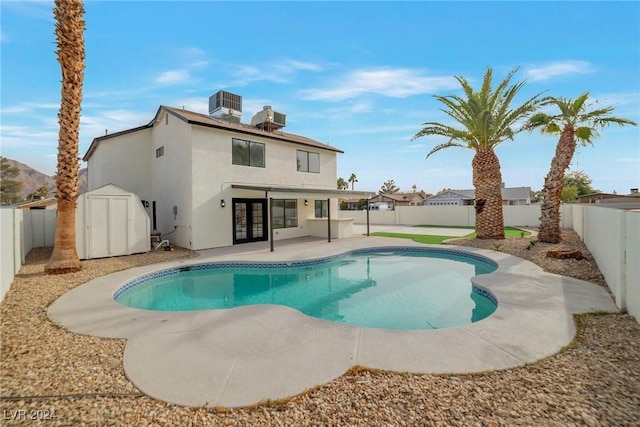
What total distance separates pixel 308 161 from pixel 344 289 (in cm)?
1205

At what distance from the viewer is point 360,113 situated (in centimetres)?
→ 1850

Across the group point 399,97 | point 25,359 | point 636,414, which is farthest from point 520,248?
point 25,359

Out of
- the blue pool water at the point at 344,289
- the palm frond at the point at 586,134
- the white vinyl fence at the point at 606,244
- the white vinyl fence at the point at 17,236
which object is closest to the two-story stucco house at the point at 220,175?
the blue pool water at the point at 344,289

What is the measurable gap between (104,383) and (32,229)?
14864 mm

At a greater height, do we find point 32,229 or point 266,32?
point 266,32

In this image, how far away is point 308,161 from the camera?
19.2m

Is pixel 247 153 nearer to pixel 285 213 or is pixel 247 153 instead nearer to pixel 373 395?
pixel 285 213

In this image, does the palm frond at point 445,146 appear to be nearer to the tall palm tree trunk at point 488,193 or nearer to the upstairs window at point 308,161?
the tall palm tree trunk at point 488,193

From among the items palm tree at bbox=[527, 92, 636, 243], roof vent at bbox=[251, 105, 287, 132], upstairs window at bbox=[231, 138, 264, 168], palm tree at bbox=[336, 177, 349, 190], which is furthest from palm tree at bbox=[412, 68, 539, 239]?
palm tree at bbox=[336, 177, 349, 190]

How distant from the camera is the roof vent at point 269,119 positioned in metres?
18.5

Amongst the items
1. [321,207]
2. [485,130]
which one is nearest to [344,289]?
[485,130]

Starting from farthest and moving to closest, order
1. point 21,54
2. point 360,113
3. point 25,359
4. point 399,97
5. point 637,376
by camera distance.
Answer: point 360,113 → point 399,97 → point 21,54 → point 25,359 → point 637,376

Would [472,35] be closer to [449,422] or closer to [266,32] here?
[266,32]

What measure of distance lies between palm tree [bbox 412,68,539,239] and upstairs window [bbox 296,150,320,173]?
697 cm
